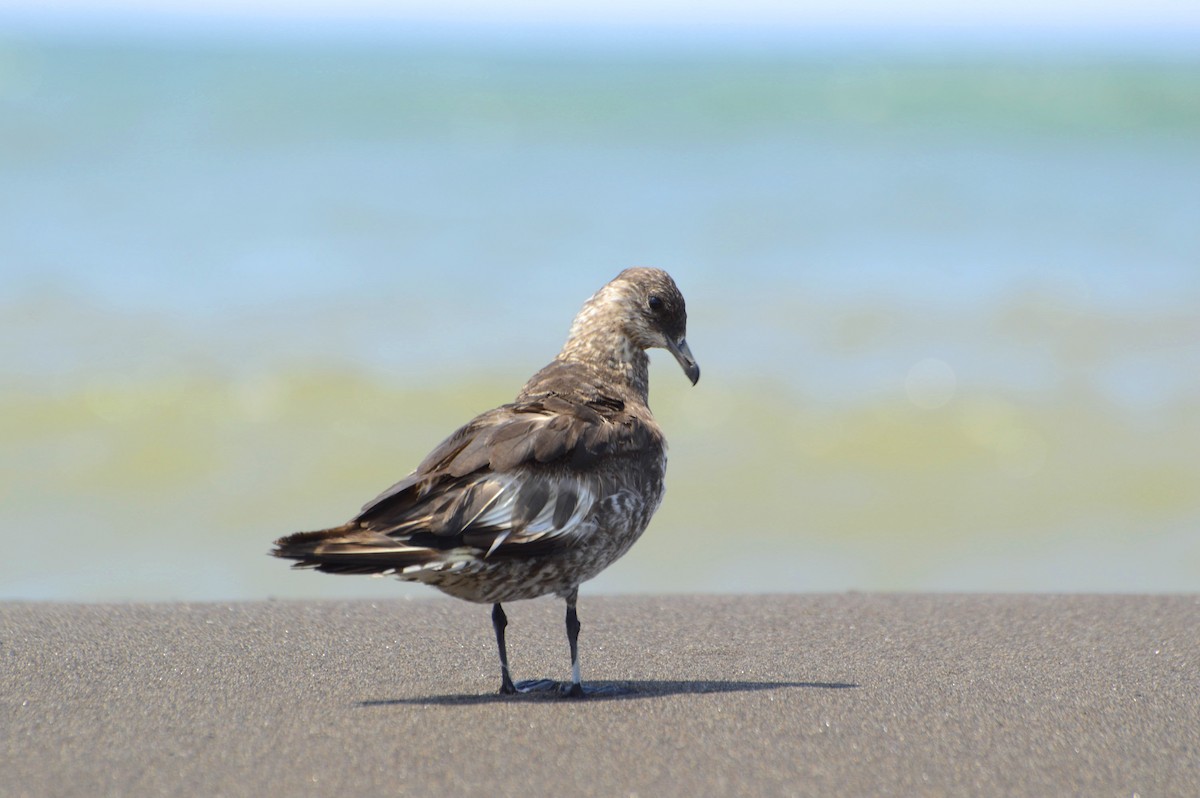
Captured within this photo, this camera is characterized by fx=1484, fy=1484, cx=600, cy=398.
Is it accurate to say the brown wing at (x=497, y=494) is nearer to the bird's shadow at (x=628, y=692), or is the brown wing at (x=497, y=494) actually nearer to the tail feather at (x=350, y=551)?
the tail feather at (x=350, y=551)

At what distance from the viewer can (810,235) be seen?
44.5 ft

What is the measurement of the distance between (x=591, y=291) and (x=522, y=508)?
788 cm

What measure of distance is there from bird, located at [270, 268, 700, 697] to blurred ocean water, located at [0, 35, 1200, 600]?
2.14 metres

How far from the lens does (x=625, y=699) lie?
156 inches

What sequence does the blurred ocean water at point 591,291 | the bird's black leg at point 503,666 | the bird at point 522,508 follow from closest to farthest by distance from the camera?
the bird at point 522,508 → the bird's black leg at point 503,666 → the blurred ocean water at point 591,291

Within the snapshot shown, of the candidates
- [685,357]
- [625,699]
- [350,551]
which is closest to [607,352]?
[685,357]

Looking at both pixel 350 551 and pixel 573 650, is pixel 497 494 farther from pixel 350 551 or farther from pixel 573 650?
pixel 573 650

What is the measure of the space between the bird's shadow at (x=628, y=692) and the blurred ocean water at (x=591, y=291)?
215cm

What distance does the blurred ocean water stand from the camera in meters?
7.25

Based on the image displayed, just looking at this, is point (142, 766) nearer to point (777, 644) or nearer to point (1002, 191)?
point (777, 644)

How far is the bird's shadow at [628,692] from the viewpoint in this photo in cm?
396

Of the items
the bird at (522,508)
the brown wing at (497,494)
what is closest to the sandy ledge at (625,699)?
→ the bird at (522,508)

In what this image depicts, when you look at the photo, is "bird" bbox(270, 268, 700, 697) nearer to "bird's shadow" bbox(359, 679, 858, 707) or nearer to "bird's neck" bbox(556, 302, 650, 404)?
"bird's shadow" bbox(359, 679, 858, 707)

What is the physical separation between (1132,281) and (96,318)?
8.07 m
